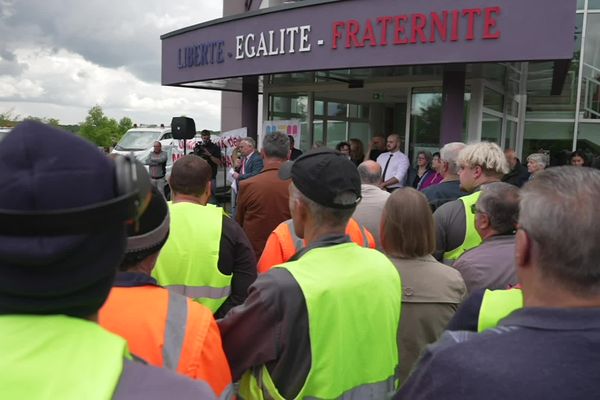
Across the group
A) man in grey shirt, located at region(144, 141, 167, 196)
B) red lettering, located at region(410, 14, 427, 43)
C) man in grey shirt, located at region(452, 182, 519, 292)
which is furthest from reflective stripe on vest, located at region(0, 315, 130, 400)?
man in grey shirt, located at region(144, 141, 167, 196)

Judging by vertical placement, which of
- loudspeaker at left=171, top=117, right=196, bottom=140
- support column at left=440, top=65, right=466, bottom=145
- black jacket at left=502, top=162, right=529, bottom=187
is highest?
support column at left=440, top=65, right=466, bottom=145

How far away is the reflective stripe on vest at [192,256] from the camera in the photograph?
8.50 ft

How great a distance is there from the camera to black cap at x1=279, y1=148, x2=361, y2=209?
2004 millimetres

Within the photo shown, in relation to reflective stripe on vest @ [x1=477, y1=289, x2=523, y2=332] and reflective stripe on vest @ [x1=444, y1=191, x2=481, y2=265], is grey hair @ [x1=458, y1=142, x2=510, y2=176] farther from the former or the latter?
reflective stripe on vest @ [x1=477, y1=289, x2=523, y2=332]

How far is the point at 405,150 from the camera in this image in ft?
32.7

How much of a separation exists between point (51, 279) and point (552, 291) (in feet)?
3.47

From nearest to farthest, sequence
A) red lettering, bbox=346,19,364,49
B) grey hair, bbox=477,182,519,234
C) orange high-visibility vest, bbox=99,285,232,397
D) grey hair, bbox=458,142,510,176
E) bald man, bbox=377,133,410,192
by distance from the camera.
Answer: orange high-visibility vest, bbox=99,285,232,397, grey hair, bbox=477,182,519,234, grey hair, bbox=458,142,510,176, red lettering, bbox=346,19,364,49, bald man, bbox=377,133,410,192

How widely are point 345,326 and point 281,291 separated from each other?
284 millimetres

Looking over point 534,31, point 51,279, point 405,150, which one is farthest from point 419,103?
point 51,279

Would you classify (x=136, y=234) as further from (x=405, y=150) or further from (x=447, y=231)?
(x=405, y=150)

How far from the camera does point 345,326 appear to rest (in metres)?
1.81

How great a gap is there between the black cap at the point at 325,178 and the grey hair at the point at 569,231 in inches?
34.6

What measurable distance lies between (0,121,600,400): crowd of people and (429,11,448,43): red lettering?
4.58 m

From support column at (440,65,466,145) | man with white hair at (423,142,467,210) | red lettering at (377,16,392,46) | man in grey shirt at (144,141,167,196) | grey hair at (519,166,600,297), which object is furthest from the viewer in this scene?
man in grey shirt at (144,141,167,196)
